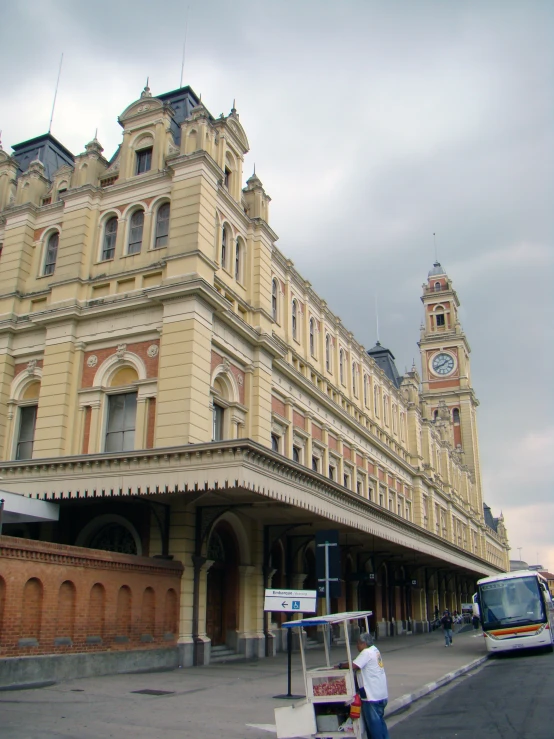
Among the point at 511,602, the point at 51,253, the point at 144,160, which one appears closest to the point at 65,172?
the point at 51,253

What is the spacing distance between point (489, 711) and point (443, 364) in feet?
259

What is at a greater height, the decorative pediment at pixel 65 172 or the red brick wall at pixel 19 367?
the decorative pediment at pixel 65 172

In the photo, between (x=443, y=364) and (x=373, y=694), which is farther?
(x=443, y=364)

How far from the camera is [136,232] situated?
24.6m

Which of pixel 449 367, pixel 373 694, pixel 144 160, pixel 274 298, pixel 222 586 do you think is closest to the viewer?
pixel 373 694

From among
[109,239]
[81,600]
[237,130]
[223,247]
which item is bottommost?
[81,600]

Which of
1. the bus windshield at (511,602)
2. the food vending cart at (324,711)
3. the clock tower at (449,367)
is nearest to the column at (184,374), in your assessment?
the food vending cart at (324,711)

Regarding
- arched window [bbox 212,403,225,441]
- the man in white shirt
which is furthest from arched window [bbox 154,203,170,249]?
the man in white shirt

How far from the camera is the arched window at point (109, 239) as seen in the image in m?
24.9

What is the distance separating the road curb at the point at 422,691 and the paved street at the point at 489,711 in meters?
0.23

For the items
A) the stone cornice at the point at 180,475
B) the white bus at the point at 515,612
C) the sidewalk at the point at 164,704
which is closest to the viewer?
the sidewalk at the point at 164,704

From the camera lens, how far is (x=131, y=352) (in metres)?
22.4

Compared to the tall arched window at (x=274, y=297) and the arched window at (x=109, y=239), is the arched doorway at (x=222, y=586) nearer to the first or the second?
the tall arched window at (x=274, y=297)

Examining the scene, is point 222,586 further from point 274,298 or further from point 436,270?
point 436,270
